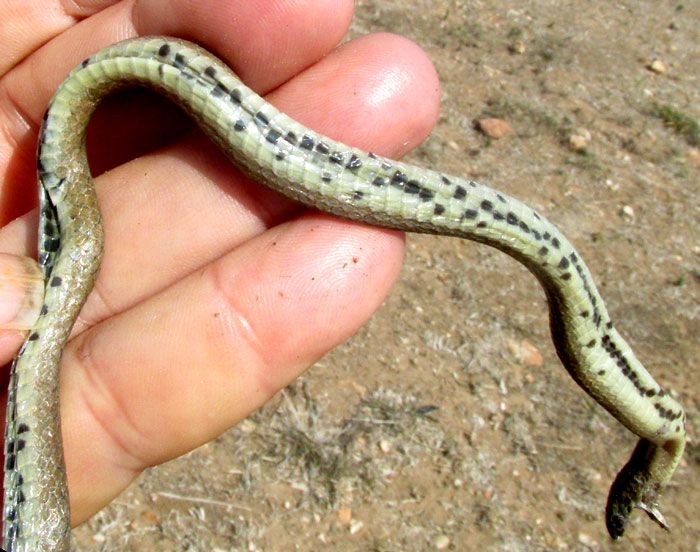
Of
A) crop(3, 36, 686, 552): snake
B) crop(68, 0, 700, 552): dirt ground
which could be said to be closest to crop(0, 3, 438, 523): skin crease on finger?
crop(3, 36, 686, 552): snake

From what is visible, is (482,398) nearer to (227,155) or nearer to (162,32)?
(227,155)

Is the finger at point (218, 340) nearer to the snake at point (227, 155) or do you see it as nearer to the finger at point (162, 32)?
the snake at point (227, 155)

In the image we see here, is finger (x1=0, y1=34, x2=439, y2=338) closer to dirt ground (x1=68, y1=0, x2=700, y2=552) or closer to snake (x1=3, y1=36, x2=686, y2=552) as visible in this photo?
snake (x1=3, y1=36, x2=686, y2=552)

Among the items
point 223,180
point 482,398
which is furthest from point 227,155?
point 482,398

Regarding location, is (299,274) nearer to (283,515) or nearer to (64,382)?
(64,382)

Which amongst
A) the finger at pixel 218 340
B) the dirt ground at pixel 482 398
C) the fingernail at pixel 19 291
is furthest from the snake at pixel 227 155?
the dirt ground at pixel 482 398

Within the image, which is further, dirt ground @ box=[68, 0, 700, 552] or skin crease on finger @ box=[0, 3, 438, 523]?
dirt ground @ box=[68, 0, 700, 552]
